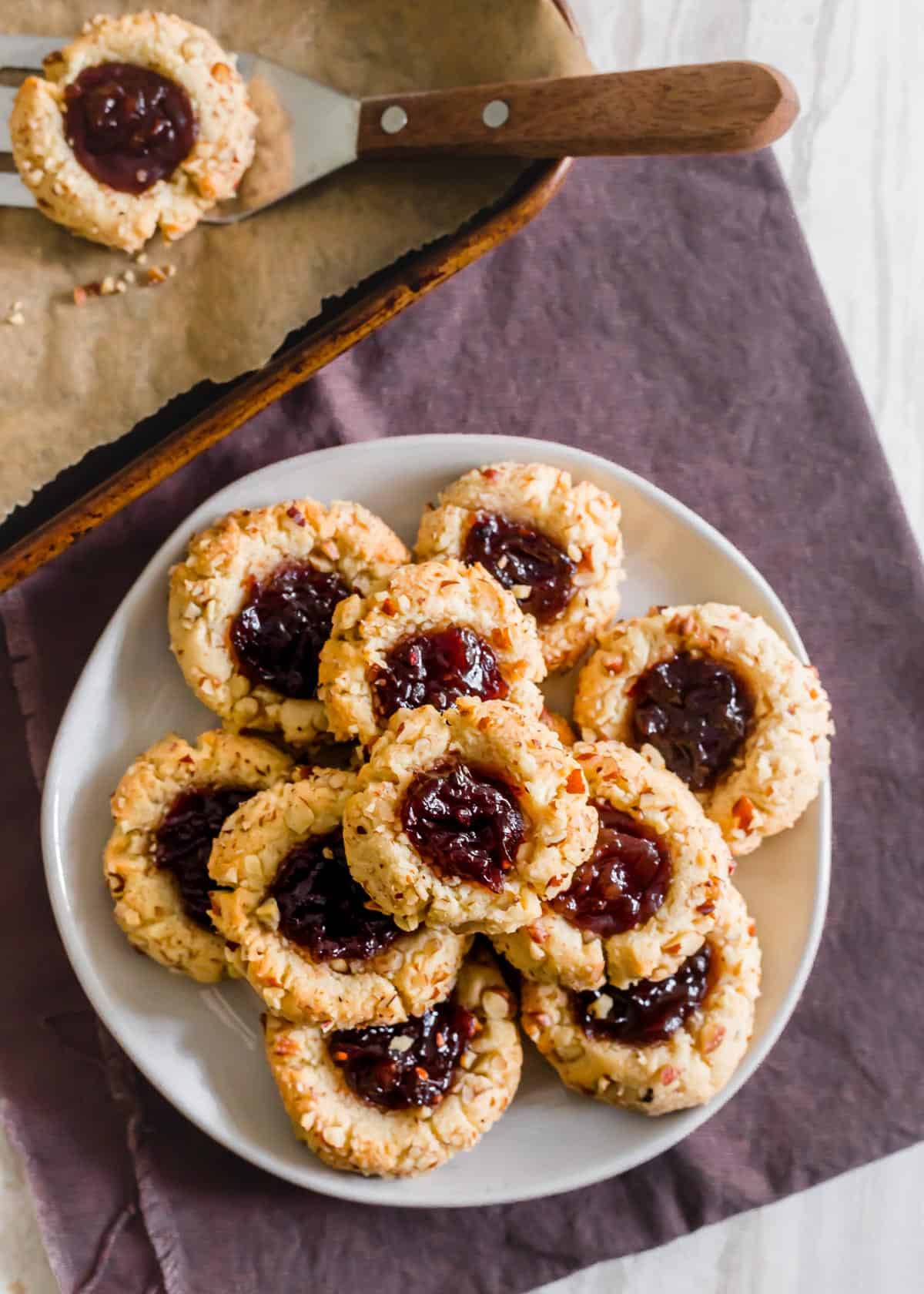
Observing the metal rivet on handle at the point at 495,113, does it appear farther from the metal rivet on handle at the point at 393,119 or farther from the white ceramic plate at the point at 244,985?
the white ceramic plate at the point at 244,985

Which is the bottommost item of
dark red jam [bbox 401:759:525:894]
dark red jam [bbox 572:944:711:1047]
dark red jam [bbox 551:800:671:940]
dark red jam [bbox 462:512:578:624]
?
dark red jam [bbox 572:944:711:1047]

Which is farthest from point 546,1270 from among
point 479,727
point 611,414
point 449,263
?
point 449,263

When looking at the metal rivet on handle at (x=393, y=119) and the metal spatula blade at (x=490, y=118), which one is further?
the metal rivet on handle at (x=393, y=119)

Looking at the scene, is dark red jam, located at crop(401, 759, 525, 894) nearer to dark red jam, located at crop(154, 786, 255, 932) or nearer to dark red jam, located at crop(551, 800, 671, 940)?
dark red jam, located at crop(551, 800, 671, 940)

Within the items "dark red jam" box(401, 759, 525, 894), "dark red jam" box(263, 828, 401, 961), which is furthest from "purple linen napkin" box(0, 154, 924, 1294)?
"dark red jam" box(401, 759, 525, 894)

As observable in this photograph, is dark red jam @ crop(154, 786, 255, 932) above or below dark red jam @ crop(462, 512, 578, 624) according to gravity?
below

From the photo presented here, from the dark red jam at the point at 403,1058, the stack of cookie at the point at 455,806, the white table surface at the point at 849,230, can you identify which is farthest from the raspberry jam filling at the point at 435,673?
the white table surface at the point at 849,230

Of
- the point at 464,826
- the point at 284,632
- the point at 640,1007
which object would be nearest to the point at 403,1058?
the point at 640,1007

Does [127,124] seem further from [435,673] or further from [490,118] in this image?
[435,673]
